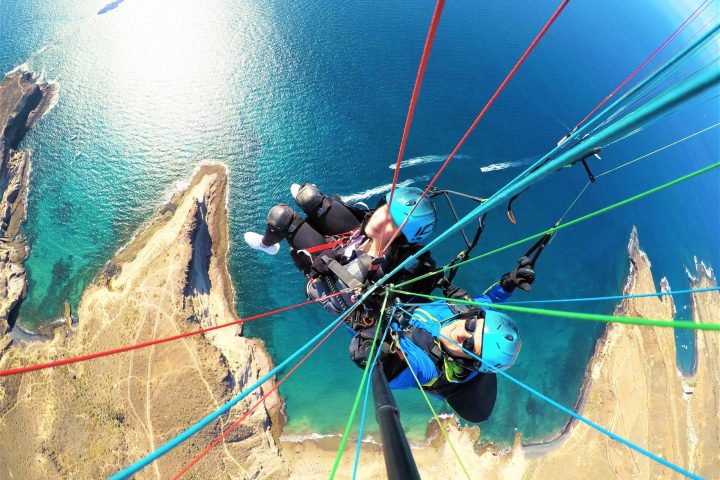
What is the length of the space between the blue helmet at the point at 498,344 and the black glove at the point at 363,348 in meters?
1.22

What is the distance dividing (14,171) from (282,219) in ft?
66.9

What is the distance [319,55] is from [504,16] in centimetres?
1497

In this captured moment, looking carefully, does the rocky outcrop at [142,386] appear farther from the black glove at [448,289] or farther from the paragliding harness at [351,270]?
the black glove at [448,289]

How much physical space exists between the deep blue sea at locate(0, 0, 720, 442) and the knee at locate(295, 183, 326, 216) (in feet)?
38.1

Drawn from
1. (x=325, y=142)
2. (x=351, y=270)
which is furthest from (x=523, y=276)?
(x=325, y=142)

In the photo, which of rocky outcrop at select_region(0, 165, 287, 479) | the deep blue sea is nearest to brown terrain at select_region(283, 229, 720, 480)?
the deep blue sea

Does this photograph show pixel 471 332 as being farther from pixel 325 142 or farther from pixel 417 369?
pixel 325 142

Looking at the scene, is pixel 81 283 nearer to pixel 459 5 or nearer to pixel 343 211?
pixel 343 211

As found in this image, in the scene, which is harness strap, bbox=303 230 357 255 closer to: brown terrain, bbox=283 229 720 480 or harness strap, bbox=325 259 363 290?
harness strap, bbox=325 259 363 290

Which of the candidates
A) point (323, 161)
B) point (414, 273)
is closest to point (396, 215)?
point (414, 273)

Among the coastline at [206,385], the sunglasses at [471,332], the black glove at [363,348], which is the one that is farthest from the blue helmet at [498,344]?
the coastline at [206,385]

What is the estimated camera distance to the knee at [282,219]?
5682 millimetres

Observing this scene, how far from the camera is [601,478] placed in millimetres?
15367

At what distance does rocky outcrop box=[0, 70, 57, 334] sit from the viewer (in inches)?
607
